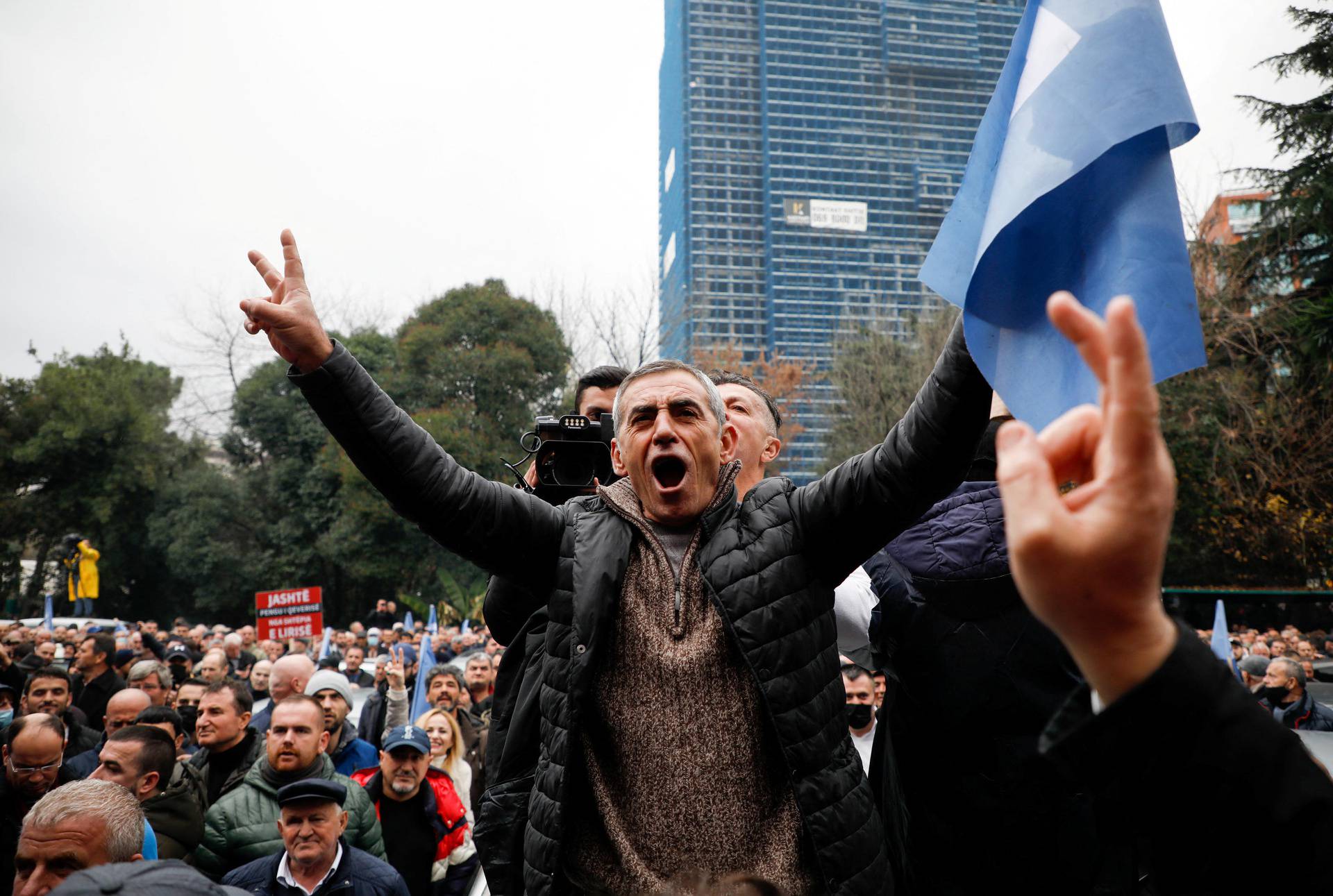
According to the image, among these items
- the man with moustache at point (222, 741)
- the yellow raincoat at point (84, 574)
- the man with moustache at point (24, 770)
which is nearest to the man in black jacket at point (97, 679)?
the man with moustache at point (222, 741)

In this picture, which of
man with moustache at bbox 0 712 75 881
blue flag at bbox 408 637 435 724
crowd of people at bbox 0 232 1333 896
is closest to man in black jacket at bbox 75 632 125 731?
blue flag at bbox 408 637 435 724

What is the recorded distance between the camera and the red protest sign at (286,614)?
1495cm

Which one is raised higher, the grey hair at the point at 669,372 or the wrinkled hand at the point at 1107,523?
the grey hair at the point at 669,372

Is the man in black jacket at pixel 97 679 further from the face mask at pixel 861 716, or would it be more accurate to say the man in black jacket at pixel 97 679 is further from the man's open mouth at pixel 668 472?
the man's open mouth at pixel 668 472

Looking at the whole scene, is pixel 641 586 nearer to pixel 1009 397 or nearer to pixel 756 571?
pixel 756 571

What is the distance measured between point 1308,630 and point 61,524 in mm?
32915

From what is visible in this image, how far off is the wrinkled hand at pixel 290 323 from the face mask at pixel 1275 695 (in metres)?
8.41

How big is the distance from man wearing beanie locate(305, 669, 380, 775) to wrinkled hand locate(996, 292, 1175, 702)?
5.22m

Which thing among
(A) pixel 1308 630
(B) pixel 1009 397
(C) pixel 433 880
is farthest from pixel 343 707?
(A) pixel 1308 630

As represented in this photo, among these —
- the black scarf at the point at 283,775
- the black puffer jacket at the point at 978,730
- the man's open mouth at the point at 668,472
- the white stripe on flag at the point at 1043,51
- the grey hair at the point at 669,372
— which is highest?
the white stripe on flag at the point at 1043,51

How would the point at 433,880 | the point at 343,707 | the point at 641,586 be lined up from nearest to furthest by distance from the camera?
the point at 641,586
the point at 433,880
the point at 343,707

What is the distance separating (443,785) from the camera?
16.6ft

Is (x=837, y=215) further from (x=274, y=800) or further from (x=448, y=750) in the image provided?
(x=274, y=800)

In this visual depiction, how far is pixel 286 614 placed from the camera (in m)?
15.2
